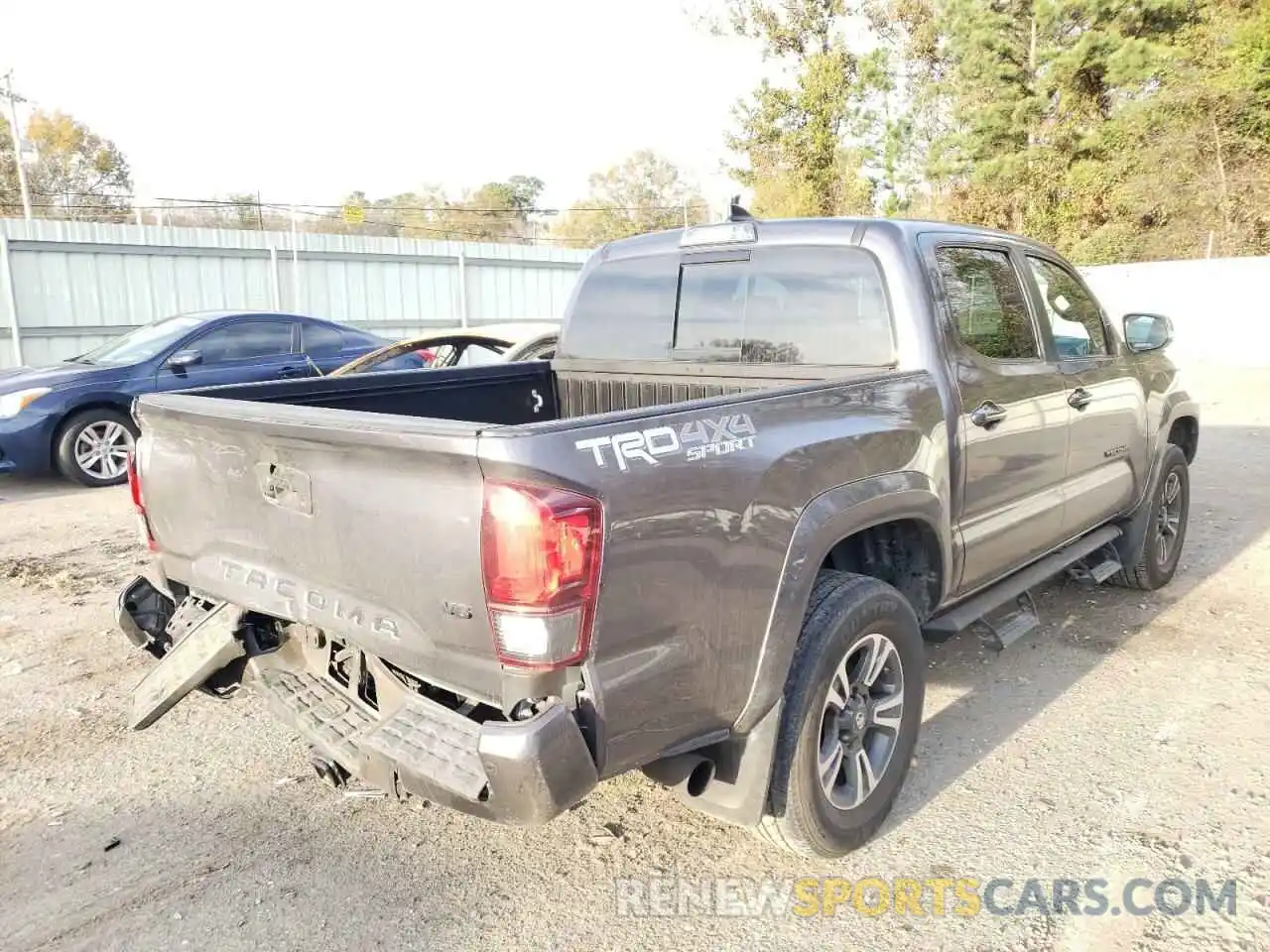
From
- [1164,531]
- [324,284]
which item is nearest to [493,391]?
[1164,531]

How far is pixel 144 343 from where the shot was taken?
8953 millimetres

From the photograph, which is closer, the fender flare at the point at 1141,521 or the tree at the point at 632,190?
the fender flare at the point at 1141,521

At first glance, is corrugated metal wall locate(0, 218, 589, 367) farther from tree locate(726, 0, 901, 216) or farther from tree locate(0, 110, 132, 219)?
tree locate(0, 110, 132, 219)

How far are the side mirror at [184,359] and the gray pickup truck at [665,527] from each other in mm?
5485

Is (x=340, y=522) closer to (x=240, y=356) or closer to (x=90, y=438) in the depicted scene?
(x=90, y=438)

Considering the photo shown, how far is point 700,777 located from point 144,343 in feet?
27.4

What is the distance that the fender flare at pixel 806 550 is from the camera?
252 centimetres

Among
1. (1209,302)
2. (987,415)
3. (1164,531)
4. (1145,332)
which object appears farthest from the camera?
(1209,302)

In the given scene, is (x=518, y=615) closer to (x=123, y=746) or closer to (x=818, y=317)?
(x=818, y=317)

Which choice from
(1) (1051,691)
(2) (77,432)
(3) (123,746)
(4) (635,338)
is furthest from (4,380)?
(1) (1051,691)

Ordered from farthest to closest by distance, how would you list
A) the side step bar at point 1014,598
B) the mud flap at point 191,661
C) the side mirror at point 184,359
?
1. the side mirror at point 184,359
2. the side step bar at point 1014,598
3. the mud flap at point 191,661

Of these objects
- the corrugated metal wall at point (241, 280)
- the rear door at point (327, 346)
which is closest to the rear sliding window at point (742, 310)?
the rear door at point (327, 346)

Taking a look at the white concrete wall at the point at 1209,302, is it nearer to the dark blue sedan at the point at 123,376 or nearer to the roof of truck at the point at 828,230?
the dark blue sedan at the point at 123,376

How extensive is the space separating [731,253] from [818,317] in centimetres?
50
